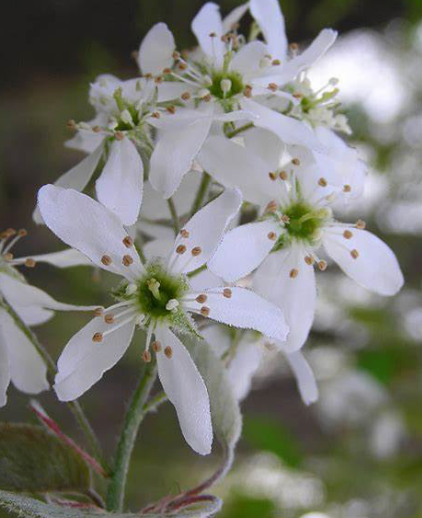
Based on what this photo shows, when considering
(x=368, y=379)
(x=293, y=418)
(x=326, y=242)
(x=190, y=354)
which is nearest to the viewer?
(x=190, y=354)

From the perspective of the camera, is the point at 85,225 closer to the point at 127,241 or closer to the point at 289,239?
the point at 127,241

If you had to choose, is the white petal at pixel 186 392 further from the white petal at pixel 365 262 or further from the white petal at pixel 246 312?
the white petal at pixel 365 262

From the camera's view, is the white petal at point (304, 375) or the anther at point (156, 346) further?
the white petal at point (304, 375)

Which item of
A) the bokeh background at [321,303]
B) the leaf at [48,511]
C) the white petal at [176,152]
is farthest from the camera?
the bokeh background at [321,303]

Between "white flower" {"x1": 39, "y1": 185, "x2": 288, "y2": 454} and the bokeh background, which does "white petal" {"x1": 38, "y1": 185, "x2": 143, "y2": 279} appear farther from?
the bokeh background

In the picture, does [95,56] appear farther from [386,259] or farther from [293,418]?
[386,259]

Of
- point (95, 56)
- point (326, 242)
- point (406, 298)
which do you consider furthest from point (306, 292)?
point (406, 298)

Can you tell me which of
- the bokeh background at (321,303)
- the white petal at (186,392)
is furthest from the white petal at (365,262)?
the bokeh background at (321,303)
